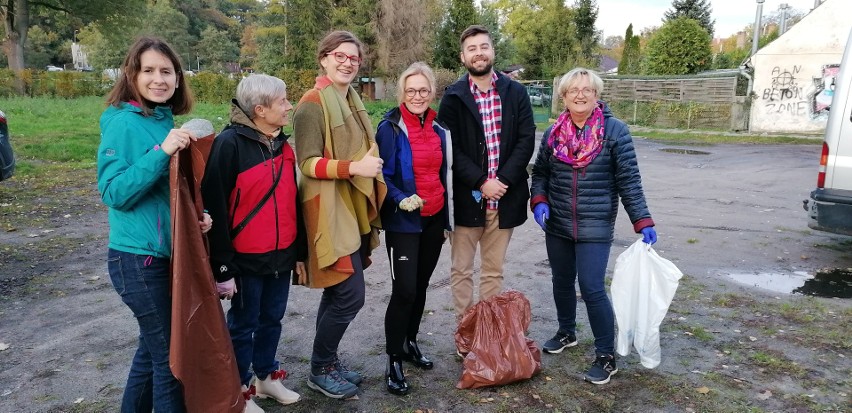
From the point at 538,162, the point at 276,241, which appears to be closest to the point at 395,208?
the point at 276,241

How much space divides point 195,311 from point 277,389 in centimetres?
A: 94

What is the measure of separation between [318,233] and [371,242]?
47 centimetres

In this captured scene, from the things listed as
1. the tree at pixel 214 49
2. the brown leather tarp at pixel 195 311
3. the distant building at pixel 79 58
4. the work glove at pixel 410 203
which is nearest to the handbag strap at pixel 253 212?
the brown leather tarp at pixel 195 311

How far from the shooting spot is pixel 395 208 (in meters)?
3.28

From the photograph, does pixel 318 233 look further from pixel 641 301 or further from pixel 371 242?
pixel 641 301

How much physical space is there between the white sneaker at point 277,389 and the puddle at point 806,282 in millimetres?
4234

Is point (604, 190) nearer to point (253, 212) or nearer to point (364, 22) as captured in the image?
point (253, 212)

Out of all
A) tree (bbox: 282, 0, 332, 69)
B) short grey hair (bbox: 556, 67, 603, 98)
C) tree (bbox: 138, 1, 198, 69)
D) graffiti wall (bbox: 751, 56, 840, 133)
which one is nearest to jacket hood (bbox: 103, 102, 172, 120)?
short grey hair (bbox: 556, 67, 603, 98)

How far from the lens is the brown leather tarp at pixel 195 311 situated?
2.39m

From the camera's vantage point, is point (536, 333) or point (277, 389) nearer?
point (277, 389)

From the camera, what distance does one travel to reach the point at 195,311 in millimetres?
2496

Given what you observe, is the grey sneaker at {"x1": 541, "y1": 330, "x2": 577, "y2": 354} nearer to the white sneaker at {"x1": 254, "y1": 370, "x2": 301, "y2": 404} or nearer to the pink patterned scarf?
the pink patterned scarf

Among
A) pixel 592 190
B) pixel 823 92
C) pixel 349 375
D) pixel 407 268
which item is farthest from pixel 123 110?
pixel 823 92

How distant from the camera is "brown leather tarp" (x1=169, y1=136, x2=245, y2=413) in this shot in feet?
7.84
